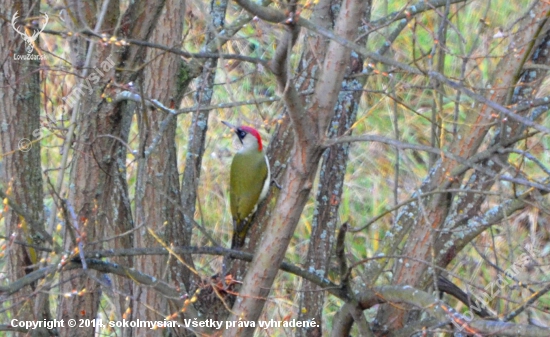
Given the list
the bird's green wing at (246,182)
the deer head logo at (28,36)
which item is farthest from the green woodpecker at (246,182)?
the deer head logo at (28,36)

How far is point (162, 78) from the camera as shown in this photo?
12.9 feet

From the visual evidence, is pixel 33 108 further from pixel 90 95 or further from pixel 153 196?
pixel 153 196

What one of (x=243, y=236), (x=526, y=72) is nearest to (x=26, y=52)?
(x=243, y=236)

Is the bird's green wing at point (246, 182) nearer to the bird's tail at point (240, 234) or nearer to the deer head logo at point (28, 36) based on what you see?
the bird's tail at point (240, 234)

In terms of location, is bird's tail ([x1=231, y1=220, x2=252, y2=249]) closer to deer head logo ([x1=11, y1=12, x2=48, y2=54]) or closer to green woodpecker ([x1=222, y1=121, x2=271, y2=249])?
green woodpecker ([x1=222, y1=121, x2=271, y2=249])

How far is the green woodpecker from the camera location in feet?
14.6

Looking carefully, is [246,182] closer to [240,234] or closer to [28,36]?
[240,234]

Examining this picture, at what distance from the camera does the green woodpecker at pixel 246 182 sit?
444cm

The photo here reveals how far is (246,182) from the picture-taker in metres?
4.97

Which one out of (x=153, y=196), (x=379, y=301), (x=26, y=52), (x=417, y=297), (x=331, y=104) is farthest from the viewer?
(x=153, y=196)

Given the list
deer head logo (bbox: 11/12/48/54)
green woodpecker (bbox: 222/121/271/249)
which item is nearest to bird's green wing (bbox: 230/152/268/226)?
green woodpecker (bbox: 222/121/271/249)

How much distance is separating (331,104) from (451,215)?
53.8 inches

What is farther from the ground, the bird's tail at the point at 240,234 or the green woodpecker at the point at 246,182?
the green woodpecker at the point at 246,182

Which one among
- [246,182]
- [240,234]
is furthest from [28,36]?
[246,182]
